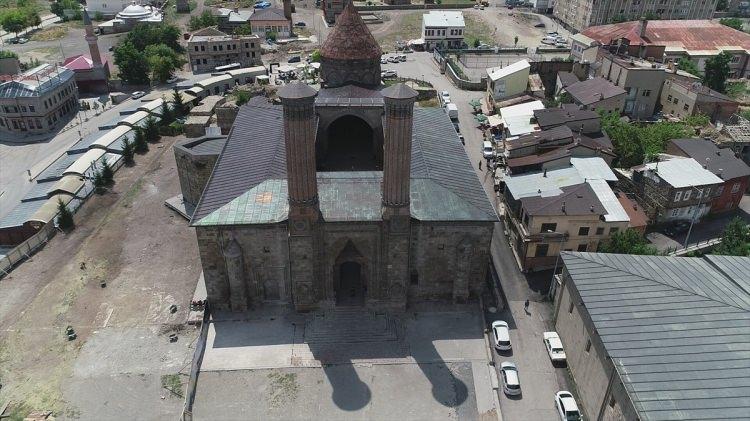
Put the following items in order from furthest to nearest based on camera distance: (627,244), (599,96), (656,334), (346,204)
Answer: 1. (599,96)
2. (627,244)
3. (346,204)
4. (656,334)

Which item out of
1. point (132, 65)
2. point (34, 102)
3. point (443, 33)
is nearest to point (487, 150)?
point (443, 33)

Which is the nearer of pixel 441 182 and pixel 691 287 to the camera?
pixel 691 287

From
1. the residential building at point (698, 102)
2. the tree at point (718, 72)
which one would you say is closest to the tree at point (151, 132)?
the residential building at point (698, 102)

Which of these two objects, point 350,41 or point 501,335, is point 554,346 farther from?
point 350,41

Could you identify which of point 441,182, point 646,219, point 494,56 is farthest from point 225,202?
point 494,56

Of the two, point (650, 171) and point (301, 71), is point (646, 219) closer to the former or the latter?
point (650, 171)

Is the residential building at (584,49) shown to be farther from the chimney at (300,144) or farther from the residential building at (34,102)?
the residential building at (34,102)
